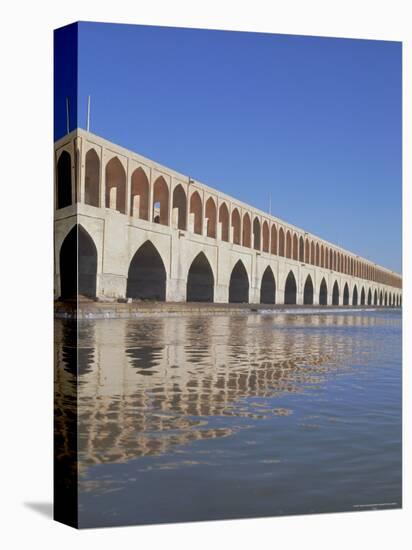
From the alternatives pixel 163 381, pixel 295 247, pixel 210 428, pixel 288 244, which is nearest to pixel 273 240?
pixel 288 244

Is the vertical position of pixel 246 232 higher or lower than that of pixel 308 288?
higher

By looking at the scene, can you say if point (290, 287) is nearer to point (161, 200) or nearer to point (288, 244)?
point (288, 244)

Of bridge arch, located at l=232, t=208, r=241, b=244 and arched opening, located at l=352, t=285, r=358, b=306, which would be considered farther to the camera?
arched opening, located at l=352, t=285, r=358, b=306

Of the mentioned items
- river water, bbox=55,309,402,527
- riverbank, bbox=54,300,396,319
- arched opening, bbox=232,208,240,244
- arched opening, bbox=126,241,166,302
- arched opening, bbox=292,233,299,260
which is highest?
arched opening, bbox=232,208,240,244

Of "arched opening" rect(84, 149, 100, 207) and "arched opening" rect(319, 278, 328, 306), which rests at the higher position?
"arched opening" rect(84, 149, 100, 207)

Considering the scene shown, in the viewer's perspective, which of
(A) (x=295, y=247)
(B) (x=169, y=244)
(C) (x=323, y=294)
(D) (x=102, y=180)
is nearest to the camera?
(D) (x=102, y=180)

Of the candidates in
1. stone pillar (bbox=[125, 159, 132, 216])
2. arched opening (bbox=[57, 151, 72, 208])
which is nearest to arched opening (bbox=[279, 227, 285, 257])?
stone pillar (bbox=[125, 159, 132, 216])

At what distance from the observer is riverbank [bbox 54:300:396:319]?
4.81 m

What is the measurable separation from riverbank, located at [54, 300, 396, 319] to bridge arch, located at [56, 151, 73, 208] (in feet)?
2.04

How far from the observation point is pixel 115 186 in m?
5.61

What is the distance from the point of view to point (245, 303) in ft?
22.4

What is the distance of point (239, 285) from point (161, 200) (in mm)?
1198

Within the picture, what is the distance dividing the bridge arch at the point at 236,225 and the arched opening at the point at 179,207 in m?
0.45

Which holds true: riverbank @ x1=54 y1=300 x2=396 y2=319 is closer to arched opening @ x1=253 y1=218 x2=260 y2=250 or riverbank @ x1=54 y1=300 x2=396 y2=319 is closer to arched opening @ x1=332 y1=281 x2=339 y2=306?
arched opening @ x1=253 y1=218 x2=260 y2=250
